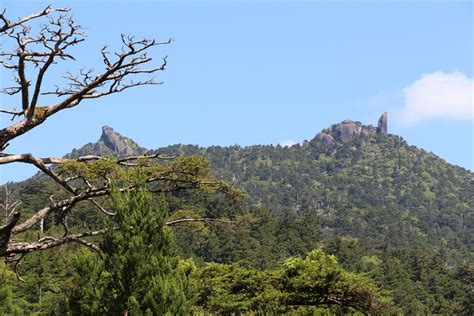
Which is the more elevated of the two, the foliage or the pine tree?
the pine tree

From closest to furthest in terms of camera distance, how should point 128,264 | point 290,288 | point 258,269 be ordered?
point 128,264, point 290,288, point 258,269

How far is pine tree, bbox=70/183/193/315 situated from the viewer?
1680 cm

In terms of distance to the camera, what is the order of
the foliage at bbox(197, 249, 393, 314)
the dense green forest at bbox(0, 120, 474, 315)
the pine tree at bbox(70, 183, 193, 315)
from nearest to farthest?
the pine tree at bbox(70, 183, 193, 315), the dense green forest at bbox(0, 120, 474, 315), the foliage at bbox(197, 249, 393, 314)

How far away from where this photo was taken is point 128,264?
667 inches

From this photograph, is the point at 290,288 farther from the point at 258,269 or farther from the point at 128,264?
the point at 128,264

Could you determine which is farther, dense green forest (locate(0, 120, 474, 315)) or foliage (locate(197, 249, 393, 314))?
foliage (locate(197, 249, 393, 314))

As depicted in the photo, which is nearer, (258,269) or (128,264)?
(128,264)

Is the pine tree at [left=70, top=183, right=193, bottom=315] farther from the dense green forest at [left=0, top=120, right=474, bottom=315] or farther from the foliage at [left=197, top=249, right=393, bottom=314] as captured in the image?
the foliage at [left=197, top=249, right=393, bottom=314]

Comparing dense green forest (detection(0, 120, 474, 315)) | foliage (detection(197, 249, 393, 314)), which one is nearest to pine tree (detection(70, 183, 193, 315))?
dense green forest (detection(0, 120, 474, 315))

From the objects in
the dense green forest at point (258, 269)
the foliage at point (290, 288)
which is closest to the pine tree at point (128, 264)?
the dense green forest at point (258, 269)

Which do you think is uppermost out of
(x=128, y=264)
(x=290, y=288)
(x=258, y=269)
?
(x=128, y=264)

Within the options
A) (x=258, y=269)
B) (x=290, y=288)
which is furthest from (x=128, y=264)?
(x=258, y=269)

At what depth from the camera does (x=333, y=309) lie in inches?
1358

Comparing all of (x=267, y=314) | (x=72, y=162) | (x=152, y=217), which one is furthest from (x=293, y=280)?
(x=72, y=162)
